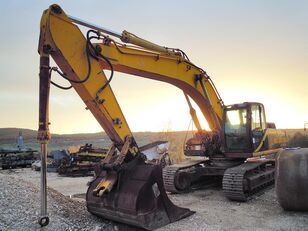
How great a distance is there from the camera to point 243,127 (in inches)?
368

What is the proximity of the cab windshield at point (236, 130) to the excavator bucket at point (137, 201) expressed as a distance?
3644 millimetres

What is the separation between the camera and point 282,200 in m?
6.82

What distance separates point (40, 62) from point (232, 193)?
523 centimetres

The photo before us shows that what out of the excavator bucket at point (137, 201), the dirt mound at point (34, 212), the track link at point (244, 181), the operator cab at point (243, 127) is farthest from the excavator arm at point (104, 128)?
the operator cab at point (243, 127)

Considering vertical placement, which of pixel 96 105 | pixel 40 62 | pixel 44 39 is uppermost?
pixel 44 39

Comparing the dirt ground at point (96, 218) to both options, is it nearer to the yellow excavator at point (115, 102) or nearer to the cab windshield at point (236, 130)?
the yellow excavator at point (115, 102)

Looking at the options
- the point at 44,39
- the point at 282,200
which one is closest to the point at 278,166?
the point at 282,200

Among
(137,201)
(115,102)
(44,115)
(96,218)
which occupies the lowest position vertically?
(96,218)

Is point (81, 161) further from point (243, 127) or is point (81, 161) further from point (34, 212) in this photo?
point (34, 212)

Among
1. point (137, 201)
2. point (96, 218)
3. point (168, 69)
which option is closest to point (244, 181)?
point (168, 69)

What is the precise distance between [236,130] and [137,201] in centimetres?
467

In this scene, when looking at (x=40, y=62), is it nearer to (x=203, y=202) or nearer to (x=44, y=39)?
(x=44, y=39)

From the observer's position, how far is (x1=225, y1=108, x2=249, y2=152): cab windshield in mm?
9320

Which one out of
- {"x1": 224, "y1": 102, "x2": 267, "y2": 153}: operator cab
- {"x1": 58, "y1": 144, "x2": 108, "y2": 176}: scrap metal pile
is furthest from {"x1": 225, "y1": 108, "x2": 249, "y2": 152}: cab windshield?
{"x1": 58, "y1": 144, "x2": 108, "y2": 176}: scrap metal pile
